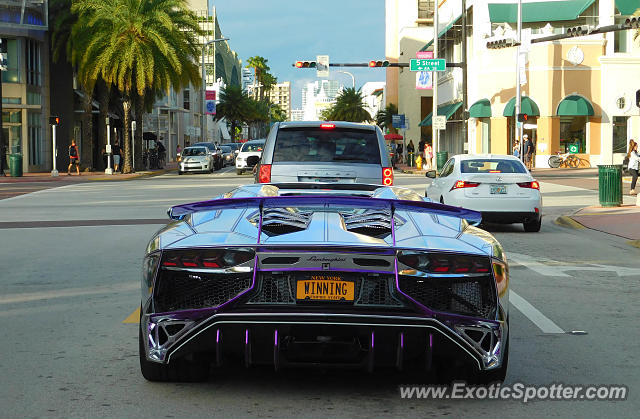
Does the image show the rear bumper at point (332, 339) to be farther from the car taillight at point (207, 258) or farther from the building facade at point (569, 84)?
the building facade at point (569, 84)

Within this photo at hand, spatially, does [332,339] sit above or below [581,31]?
below

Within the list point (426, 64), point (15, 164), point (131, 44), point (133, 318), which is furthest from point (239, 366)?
point (131, 44)

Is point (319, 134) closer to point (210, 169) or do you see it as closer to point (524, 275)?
point (524, 275)

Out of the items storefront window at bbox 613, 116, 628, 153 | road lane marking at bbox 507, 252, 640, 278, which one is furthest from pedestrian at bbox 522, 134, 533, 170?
road lane marking at bbox 507, 252, 640, 278

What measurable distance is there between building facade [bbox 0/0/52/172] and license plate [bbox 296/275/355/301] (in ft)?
153

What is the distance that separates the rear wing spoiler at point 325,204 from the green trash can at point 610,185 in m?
17.7

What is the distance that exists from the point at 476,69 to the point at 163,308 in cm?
5581

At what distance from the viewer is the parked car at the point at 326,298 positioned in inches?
198

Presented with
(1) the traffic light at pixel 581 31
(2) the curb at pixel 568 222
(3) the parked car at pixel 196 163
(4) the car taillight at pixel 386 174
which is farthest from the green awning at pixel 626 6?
(4) the car taillight at pixel 386 174

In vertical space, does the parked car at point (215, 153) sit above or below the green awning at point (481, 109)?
below

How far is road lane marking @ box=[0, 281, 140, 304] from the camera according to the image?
9344mm

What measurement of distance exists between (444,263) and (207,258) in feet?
4.32

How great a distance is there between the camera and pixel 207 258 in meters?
5.17

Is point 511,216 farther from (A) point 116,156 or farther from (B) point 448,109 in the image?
(B) point 448,109
